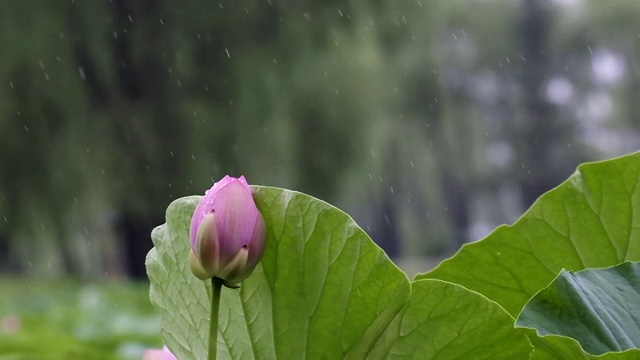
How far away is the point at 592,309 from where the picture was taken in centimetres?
33

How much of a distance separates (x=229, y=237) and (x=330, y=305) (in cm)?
4

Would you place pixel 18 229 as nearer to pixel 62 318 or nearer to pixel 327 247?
pixel 62 318

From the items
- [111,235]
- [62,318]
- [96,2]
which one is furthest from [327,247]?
[111,235]

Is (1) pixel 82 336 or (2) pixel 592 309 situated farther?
(1) pixel 82 336

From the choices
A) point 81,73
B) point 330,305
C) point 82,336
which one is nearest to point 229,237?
point 330,305

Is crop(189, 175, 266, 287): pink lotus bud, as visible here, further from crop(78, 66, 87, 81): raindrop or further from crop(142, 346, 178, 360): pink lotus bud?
crop(78, 66, 87, 81): raindrop

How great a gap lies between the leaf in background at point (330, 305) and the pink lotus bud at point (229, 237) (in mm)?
14

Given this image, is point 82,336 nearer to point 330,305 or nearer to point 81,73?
point 330,305

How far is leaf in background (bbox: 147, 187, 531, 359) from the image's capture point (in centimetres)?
29

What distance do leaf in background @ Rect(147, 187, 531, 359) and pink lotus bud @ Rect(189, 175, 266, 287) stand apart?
0.05 ft

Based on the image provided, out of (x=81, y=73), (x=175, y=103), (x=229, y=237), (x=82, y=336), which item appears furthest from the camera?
(x=175, y=103)

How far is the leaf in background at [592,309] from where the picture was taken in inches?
12.8

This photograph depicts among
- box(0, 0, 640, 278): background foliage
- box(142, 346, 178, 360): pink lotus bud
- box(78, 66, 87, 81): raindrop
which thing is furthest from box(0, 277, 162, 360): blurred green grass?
box(78, 66, 87, 81): raindrop

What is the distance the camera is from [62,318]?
3883 millimetres
